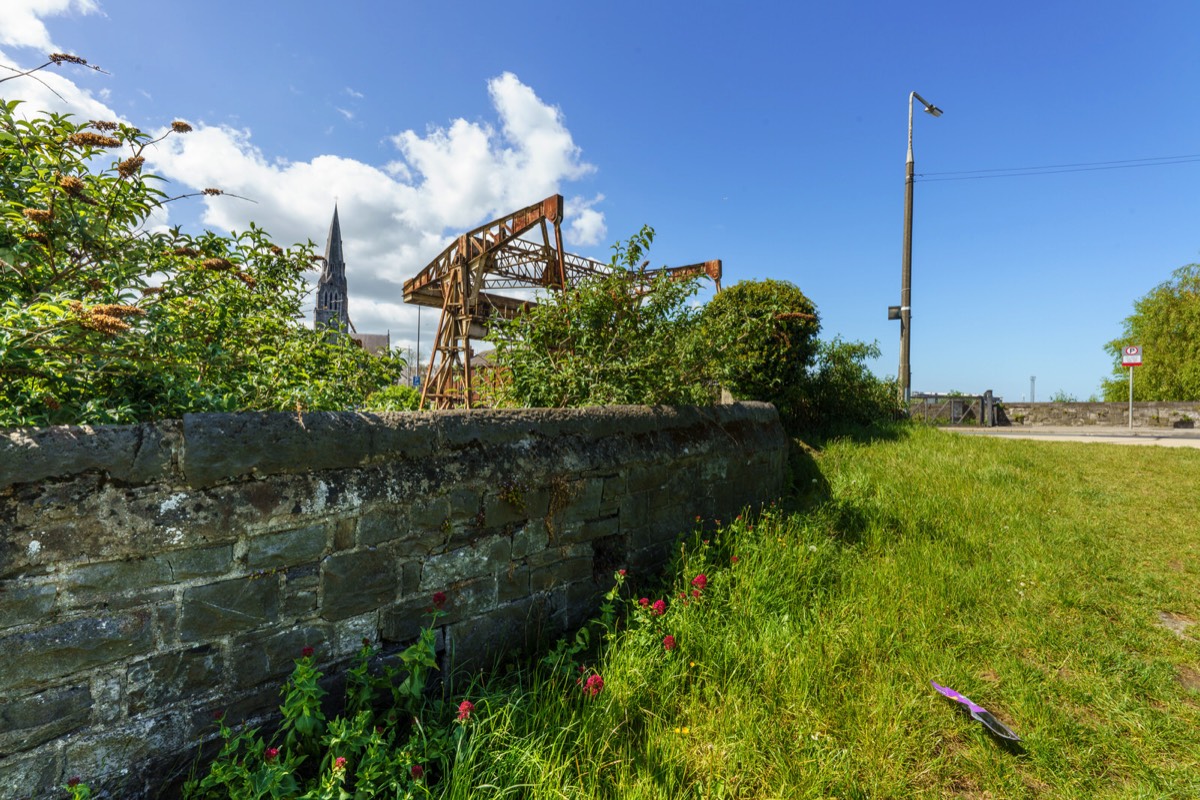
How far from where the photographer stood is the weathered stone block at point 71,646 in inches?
55.5

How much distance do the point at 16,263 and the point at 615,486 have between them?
262 cm

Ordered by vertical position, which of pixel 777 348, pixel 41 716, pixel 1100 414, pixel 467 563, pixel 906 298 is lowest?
pixel 41 716

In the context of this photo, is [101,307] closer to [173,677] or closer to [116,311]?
[116,311]

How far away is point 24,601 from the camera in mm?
1413

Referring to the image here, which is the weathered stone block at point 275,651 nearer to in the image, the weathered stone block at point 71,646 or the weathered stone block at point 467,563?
the weathered stone block at point 71,646

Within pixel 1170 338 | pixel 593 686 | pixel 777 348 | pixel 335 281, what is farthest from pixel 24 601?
pixel 335 281

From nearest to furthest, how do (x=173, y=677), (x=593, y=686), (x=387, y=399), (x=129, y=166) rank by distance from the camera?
1. (x=173, y=677)
2. (x=129, y=166)
3. (x=593, y=686)
4. (x=387, y=399)

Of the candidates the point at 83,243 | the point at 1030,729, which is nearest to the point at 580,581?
the point at 1030,729

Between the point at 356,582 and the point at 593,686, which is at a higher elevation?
the point at 356,582

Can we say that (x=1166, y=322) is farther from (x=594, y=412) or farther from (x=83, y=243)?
(x=83, y=243)

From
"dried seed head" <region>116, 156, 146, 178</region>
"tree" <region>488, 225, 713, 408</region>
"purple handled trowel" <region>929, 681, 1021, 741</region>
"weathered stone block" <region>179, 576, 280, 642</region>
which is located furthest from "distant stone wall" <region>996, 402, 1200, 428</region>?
"dried seed head" <region>116, 156, 146, 178</region>

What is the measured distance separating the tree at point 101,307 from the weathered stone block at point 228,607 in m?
0.62

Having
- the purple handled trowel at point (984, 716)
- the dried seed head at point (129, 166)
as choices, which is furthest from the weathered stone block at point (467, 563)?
the purple handled trowel at point (984, 716)

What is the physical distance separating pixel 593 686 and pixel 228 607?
1.35 metres
